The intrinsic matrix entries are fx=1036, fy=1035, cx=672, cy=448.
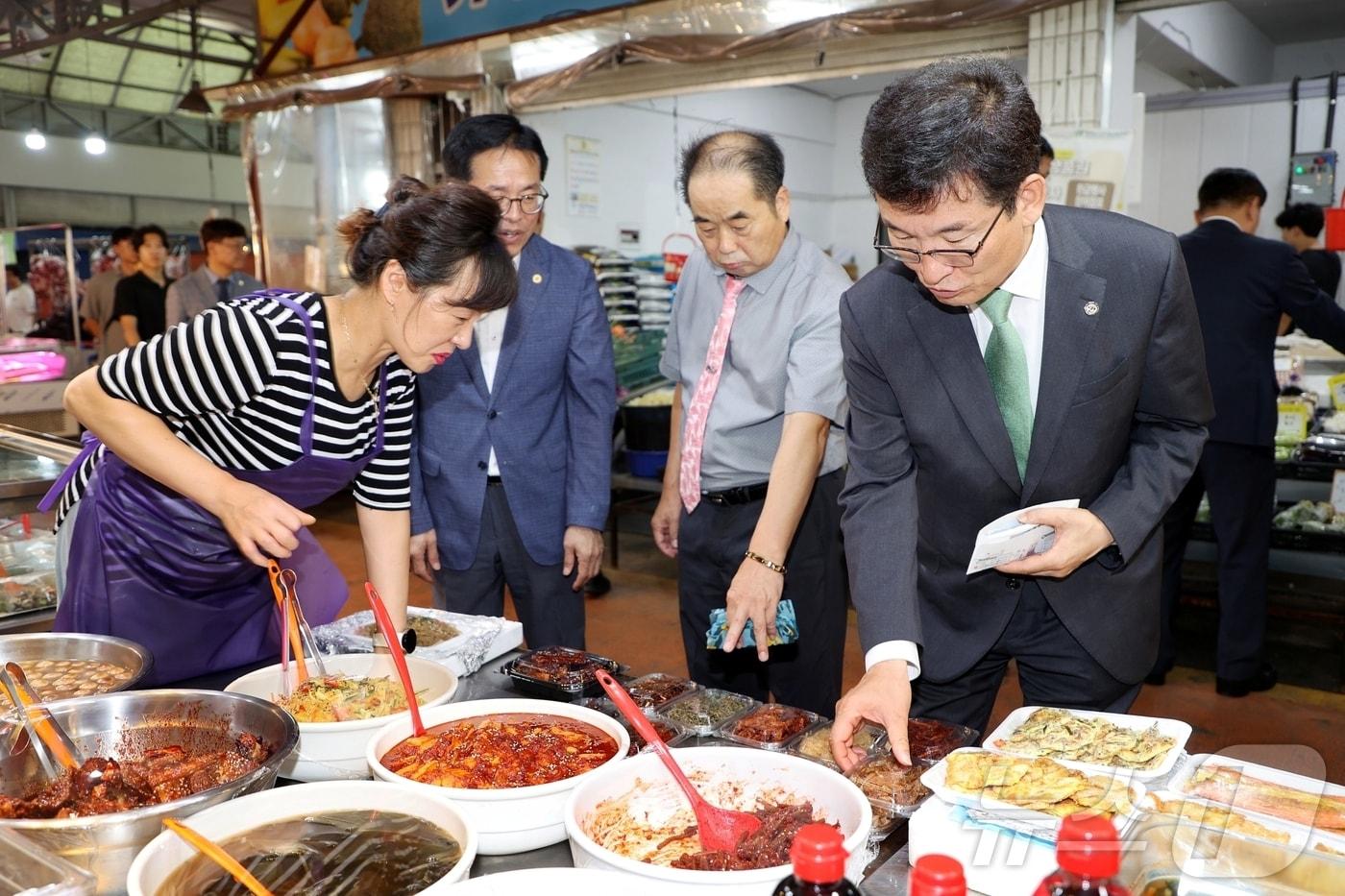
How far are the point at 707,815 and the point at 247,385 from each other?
39.5 inches

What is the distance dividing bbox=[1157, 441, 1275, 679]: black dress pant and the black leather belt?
2114mm

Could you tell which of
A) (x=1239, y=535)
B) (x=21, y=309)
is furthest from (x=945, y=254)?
(x=21, y=309)

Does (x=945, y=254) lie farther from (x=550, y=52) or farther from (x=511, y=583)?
(x=550, y=52)

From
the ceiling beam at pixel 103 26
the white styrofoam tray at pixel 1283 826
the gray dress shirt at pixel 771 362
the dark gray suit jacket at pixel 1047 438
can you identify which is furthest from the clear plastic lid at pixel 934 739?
the ceiling beam at pixel 103 26

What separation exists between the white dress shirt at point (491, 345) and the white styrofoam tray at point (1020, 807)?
4.95 feet

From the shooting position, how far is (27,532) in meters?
2.72

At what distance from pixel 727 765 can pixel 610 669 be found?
46 cm

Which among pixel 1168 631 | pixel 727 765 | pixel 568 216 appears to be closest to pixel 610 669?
pixel 727 765

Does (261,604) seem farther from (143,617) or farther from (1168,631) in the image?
(1168,631)

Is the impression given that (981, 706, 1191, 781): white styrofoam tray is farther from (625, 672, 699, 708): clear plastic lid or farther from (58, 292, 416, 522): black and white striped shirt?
(58, 292, 416, 522): black and white striped shirt

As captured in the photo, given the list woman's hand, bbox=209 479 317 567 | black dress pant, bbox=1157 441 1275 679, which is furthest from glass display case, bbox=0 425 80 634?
black dress pant, bbox=1157 441 1275 679

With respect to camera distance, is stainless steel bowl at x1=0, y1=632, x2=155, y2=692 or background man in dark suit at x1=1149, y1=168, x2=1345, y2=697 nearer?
stainless steel bowl at x1=0, y1=632, x2=155, y2=692

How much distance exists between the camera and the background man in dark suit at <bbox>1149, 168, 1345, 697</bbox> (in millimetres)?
3664

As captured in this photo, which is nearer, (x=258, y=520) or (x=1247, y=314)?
(x=258, y=520)
